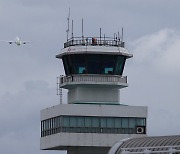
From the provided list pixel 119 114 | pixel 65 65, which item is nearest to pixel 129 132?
pixel 119 114

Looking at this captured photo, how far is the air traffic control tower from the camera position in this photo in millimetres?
179875

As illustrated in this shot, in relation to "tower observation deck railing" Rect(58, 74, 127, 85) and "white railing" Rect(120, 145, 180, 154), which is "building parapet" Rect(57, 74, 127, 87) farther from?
"white railing" Rect(120, 145, 180, 154)

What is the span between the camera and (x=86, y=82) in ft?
600

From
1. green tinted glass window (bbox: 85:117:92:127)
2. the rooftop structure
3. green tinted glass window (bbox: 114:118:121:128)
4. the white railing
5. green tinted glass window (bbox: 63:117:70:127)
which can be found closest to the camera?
the white railing

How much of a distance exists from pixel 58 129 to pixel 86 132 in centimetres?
444

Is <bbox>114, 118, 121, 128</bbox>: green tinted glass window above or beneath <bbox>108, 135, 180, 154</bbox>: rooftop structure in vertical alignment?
above

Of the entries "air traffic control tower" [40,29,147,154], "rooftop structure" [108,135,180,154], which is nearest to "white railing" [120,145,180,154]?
"rooftop structure" [108,135,180,154]

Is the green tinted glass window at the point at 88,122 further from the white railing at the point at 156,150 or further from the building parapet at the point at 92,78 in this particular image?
the white railing at the point at 156,150

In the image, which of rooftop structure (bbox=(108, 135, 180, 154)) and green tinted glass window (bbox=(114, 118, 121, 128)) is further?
green tinted glass window (bbox=(114, 118, 121, 128))

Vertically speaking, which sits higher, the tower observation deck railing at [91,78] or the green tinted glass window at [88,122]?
→ the tower observation deck railing at [91,78]

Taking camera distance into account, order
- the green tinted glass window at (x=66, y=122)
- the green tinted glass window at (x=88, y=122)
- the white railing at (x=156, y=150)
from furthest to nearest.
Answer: the green tinted glass window at (x=88, y=122), the green tinted glass window at (x=66, y=122), the white railing at (x=156, y=150)

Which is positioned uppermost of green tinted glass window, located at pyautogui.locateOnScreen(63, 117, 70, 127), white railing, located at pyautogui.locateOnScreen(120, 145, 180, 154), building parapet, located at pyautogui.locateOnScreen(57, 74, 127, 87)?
building parapet, located at pyautogui.locateOnScreen(57, 74, 127, 87)

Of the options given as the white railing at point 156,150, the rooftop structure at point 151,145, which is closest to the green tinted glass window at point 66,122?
the rooftop structure at point 151,145

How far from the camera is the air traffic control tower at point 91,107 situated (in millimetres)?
179875
